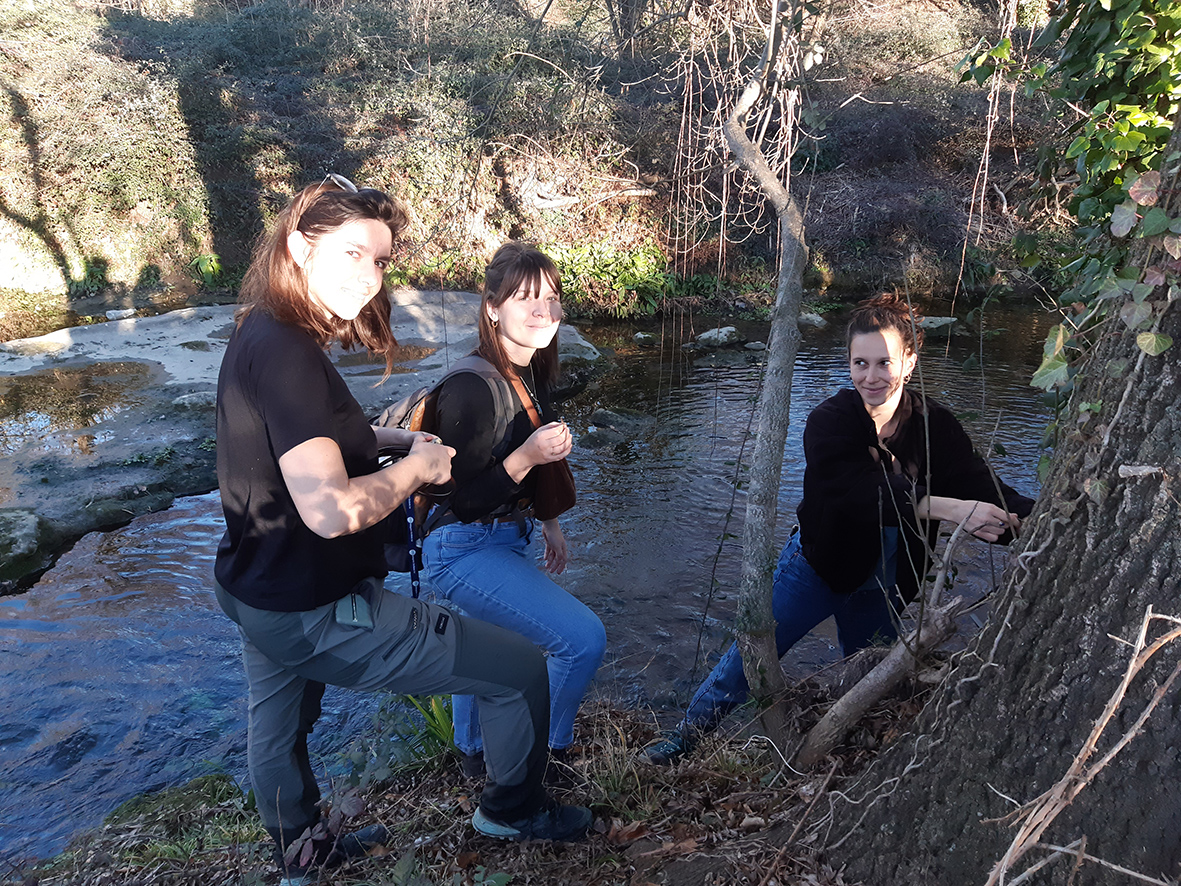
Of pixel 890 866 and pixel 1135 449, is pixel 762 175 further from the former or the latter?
pixel 890 866

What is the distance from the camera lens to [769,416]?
9.84 ft

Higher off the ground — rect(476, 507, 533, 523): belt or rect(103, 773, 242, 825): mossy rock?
rect(476, 507, 533, 523): belt

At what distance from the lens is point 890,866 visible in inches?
79.3

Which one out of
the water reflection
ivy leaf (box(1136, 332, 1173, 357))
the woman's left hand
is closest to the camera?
ivy leaf (box(1136, 332, 1173, 357))

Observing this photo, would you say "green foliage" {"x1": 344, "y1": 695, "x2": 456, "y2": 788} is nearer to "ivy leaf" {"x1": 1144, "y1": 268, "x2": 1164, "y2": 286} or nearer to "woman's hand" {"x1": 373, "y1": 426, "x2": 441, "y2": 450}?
"woman's hand" {"x1": 373, "y1": 426, "x2": 441, "y2": 450}

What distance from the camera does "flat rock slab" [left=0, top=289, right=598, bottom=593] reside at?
6.50 meters

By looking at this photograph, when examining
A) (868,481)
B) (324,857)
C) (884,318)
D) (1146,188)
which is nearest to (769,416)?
(868,481)

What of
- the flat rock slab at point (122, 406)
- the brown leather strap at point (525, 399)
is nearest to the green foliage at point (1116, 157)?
the brown leather strap at point (525, 399)

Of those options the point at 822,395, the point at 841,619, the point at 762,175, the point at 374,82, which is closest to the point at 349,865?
the point at 841,619

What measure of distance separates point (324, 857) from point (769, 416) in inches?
82.0

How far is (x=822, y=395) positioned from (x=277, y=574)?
8.04m

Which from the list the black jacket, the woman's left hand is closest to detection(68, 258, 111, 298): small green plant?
the woman's left hand

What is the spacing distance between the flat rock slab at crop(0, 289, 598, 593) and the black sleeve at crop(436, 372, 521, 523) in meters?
2.11

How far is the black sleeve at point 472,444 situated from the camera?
274 centimetres
